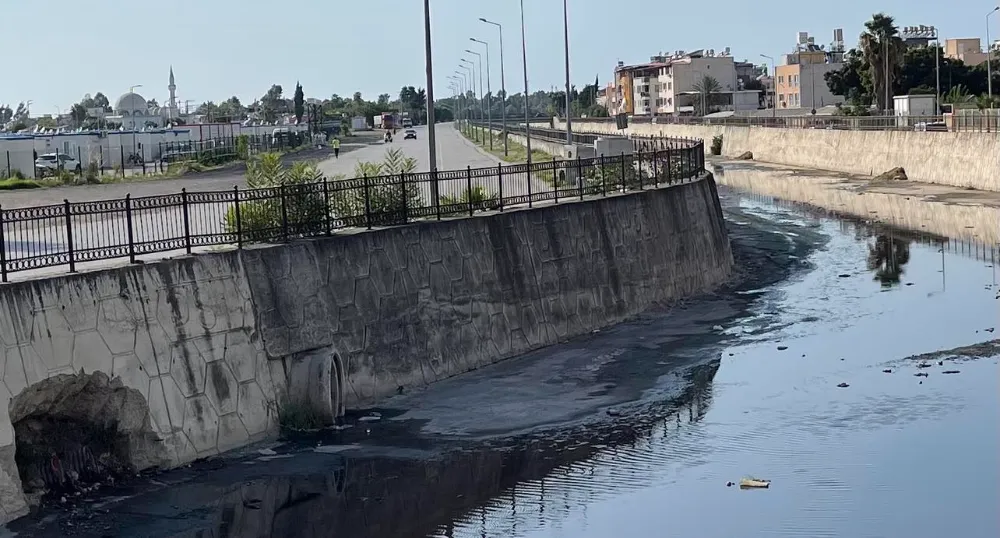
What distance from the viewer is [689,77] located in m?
196

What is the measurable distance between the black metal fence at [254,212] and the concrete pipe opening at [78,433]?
5.61 feet

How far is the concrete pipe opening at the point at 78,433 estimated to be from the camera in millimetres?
17250

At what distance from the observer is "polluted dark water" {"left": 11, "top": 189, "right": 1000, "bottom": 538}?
16.6 m

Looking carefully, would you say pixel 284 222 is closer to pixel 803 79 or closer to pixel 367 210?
pixel 367 210

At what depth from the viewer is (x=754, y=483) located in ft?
57.9

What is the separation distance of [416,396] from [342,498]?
5500mm

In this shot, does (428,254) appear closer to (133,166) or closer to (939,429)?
(939,429)

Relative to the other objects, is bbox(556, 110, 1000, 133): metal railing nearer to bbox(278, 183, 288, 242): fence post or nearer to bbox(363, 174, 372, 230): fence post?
bbox(363, 174, 372, 230): fence post

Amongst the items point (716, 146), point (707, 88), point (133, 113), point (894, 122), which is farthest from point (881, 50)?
point (707, 88)

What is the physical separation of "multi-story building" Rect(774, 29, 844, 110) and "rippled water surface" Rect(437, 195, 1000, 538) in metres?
133

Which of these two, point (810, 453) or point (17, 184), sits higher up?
point (17, 184)

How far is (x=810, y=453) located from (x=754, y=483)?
1.80 m

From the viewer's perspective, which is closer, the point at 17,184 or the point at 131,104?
the point at 17,184

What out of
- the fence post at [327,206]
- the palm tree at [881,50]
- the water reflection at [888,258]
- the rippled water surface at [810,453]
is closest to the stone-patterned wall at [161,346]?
the fence post at [327,206]
